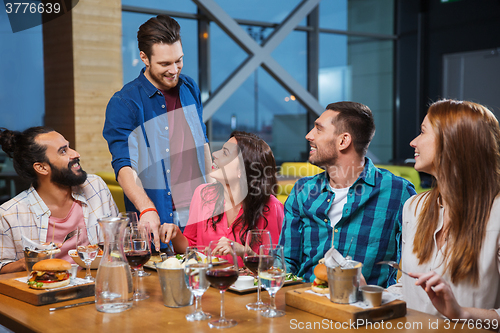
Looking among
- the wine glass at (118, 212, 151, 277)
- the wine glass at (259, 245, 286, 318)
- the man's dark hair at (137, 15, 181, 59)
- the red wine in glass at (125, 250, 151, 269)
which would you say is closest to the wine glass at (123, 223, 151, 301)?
the red wine in glass at (125, 250, 151, 269)

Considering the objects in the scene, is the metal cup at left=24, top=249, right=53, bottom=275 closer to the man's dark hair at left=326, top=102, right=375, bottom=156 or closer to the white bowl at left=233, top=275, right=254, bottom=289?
the white bowl at left=233, top=275, right=254, bottom=289

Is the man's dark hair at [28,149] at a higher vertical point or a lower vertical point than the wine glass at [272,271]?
higher

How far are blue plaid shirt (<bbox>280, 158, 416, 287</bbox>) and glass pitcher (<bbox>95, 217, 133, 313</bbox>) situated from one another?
0.78 meters

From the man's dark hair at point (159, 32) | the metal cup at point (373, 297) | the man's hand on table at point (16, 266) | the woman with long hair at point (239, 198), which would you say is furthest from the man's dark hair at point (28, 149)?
the metal cup at point (373, 297)

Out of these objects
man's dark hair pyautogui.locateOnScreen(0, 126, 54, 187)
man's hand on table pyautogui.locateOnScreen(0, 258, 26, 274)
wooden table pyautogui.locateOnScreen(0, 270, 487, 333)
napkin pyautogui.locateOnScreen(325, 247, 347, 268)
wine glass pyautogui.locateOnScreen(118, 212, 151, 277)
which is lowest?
man's hand on table pyautogui.locateOnScreen(0, 258, 26, 274)

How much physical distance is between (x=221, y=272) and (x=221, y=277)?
1cm

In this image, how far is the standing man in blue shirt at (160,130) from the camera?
2320 mm

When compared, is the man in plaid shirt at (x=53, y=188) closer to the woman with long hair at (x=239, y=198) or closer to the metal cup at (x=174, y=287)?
the woman with long hair at (x=239, y=198)

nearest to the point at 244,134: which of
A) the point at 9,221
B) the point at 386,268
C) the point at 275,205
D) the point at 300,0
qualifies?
the point at 275,205

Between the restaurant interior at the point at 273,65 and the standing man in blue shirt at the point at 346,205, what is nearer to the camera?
the standing man in blue shirt at the point at 346,205

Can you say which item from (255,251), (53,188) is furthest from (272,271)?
(53,188)

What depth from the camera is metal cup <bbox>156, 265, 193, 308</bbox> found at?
1.32 m

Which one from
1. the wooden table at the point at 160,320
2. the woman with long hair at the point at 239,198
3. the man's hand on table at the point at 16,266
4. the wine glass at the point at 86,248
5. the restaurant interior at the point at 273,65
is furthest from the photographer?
the restaurant interior at the point at 273,65

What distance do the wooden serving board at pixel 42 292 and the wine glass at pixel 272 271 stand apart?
1.85 feet
